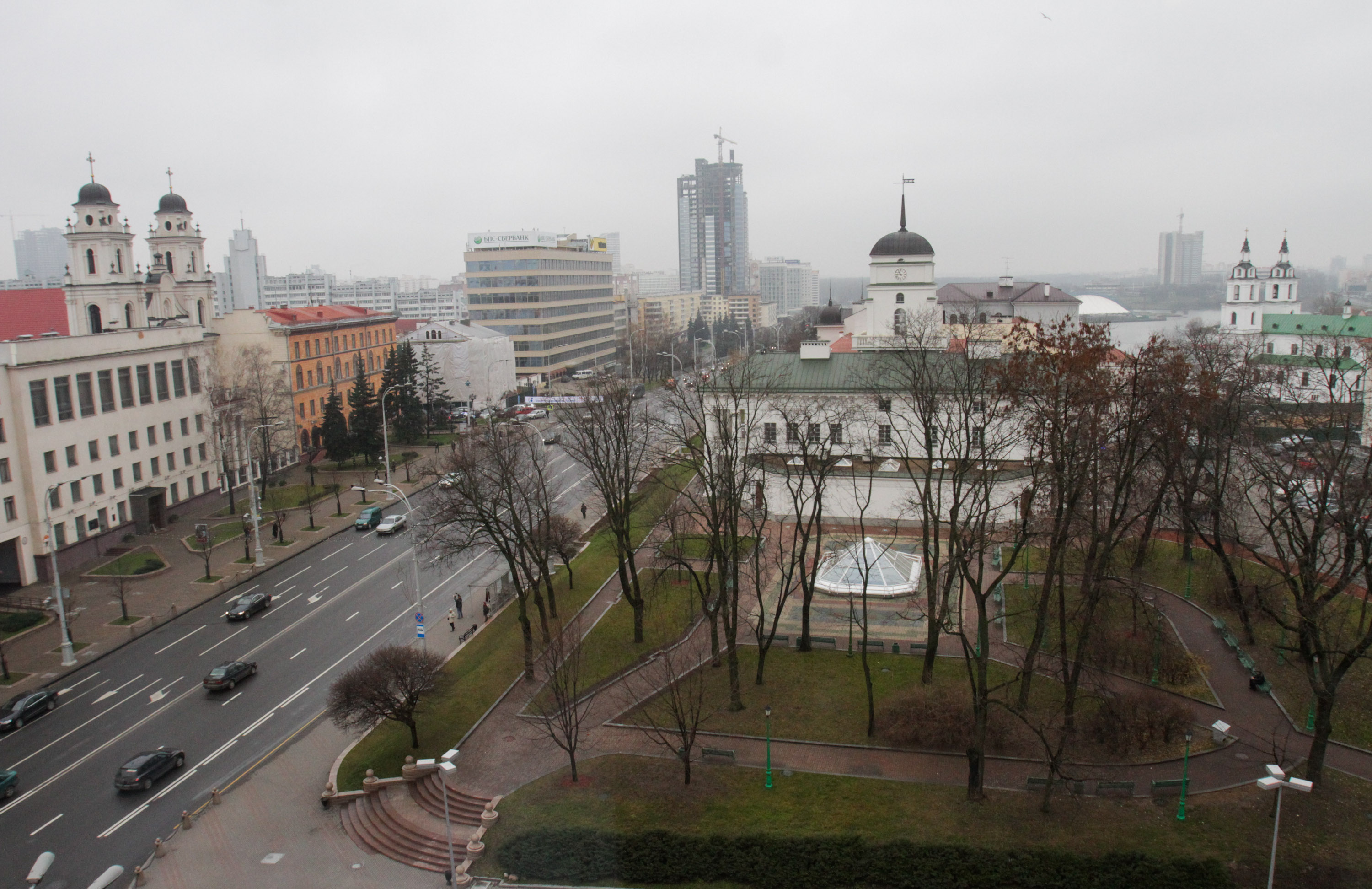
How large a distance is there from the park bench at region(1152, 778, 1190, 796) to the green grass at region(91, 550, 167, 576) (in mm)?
36769

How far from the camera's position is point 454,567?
127 ft

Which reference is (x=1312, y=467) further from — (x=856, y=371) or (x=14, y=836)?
(x=14, y=836)

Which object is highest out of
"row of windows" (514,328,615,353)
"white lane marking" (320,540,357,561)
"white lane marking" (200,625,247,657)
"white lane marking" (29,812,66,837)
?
"row of windows" (514,328,615,353)

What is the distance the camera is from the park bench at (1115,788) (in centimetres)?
1892

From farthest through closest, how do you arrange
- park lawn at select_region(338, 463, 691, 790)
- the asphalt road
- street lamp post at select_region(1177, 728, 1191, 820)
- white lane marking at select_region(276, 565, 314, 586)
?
white lane marking at select_region(276, 565, 314, 586), park lawn at select_region(338, 463, 691, 790), the asphalt road, street lamp post at select_region(1177, 728, 1191, 820)

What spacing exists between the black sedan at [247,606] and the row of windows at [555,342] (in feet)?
Result: 193

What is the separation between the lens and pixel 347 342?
220 feet

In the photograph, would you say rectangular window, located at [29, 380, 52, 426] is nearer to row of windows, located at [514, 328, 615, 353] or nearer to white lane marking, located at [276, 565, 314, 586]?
white lane marking, located at [276, 565, 314, 586]

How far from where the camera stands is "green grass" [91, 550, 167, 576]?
3794 centimetres

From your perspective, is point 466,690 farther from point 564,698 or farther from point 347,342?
point 347,342

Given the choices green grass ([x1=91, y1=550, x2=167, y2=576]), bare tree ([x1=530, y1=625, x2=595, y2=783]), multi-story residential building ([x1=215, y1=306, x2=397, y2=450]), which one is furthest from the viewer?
multi-story residential building ([x1=215, y1=306, x2=397, y2=450])

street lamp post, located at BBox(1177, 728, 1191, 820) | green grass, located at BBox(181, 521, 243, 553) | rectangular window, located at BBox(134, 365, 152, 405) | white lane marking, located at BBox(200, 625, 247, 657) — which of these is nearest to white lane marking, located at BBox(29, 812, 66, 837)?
white lane marking, located at BBox(200, 625, 247, 657)

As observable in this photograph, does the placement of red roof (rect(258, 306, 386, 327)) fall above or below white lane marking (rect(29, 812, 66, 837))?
above

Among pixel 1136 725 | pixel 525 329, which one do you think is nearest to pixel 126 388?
pixel 1136 725
